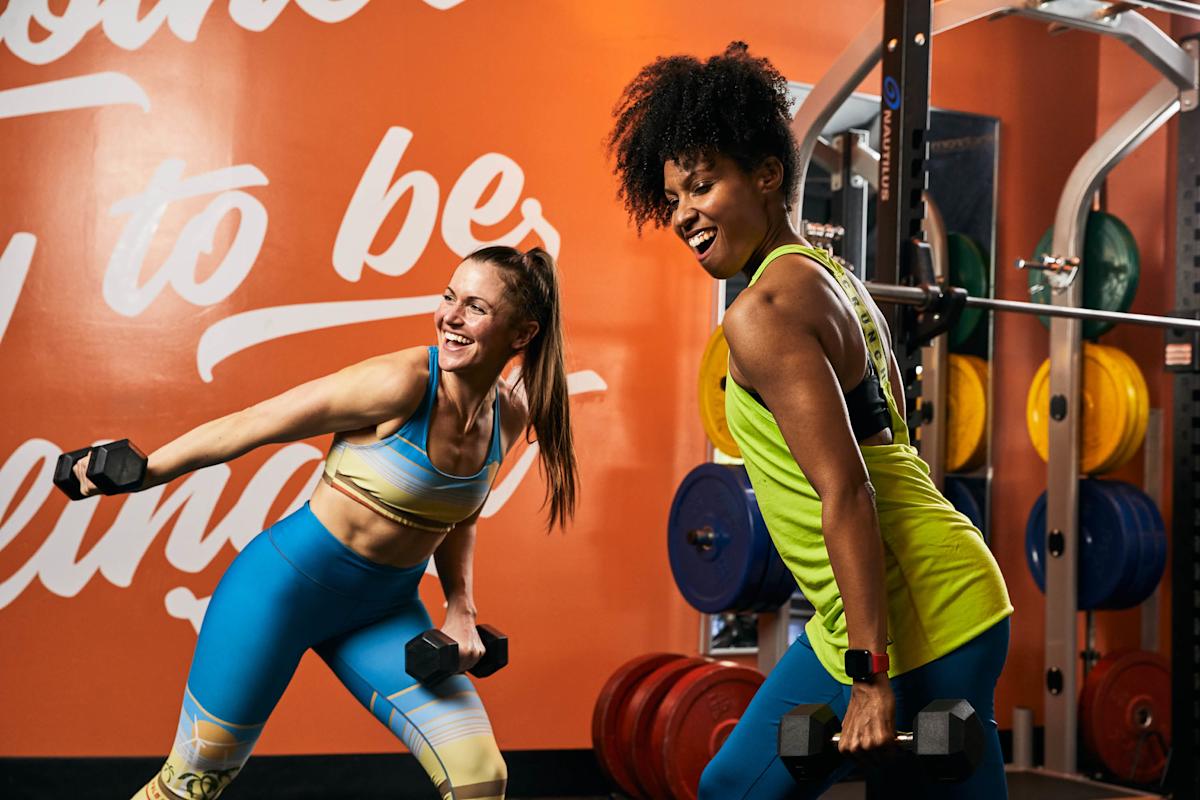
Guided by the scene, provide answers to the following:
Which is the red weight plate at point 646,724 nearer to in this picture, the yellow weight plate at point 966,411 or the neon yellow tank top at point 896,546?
the yellow weight plate at point 966,411

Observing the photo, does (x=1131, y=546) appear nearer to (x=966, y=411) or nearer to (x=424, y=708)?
(x=966, y=411)

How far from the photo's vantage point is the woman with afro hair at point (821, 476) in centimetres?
142

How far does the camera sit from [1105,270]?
4207mm

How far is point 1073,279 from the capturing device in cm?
402

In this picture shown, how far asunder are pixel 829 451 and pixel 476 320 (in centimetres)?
87

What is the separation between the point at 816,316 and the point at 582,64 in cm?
273

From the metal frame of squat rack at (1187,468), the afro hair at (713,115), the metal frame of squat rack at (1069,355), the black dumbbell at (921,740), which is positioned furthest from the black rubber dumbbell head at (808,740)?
the metal frame of squat rack at (1187,468)

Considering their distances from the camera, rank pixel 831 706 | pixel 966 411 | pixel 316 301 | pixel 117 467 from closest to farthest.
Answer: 1. pixel 831 706
2. pixel 117 467
3. pixel 316 301
4. pixel 966 411

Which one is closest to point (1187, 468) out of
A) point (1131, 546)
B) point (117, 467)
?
point (1131, 546)

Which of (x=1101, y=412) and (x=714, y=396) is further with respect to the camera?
(x=1101, y=412)

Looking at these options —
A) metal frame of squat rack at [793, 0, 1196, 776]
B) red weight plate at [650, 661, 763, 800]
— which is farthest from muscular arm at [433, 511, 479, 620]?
metal frame of squat rack at [793, 0, 1196, 776]

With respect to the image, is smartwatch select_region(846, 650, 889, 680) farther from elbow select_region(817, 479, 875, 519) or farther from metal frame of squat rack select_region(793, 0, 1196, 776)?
metal frame of squat rack select_region(793, 0, 1196, 776)

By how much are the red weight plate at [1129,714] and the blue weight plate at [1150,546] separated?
27 centimetres

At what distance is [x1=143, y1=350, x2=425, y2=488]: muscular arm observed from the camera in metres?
1.98
